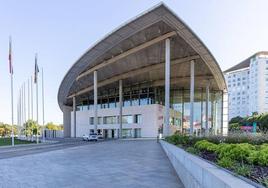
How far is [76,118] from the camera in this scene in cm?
6178

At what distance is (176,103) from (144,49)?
2690 cm

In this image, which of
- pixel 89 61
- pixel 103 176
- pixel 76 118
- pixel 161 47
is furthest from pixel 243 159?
pixel 76 118

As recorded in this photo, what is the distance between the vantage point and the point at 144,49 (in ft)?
111

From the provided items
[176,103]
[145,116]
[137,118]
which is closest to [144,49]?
[145,116]

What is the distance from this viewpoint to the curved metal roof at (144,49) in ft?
88.2

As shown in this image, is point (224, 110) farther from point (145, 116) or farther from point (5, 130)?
point (5, 130)

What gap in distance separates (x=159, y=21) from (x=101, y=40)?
772cm

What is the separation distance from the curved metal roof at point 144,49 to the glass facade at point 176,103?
611cm

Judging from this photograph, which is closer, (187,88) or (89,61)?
(89,61)

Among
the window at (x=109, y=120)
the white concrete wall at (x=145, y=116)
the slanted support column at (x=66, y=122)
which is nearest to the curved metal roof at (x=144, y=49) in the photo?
the white concrete wall at (x=145, y=116)

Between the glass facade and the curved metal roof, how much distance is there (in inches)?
240

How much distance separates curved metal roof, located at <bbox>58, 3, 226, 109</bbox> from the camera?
26891 millimetres

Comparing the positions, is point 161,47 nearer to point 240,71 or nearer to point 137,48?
point 137,48

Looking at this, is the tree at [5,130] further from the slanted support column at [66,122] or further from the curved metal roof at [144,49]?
the curved metal roof at [144,49]
